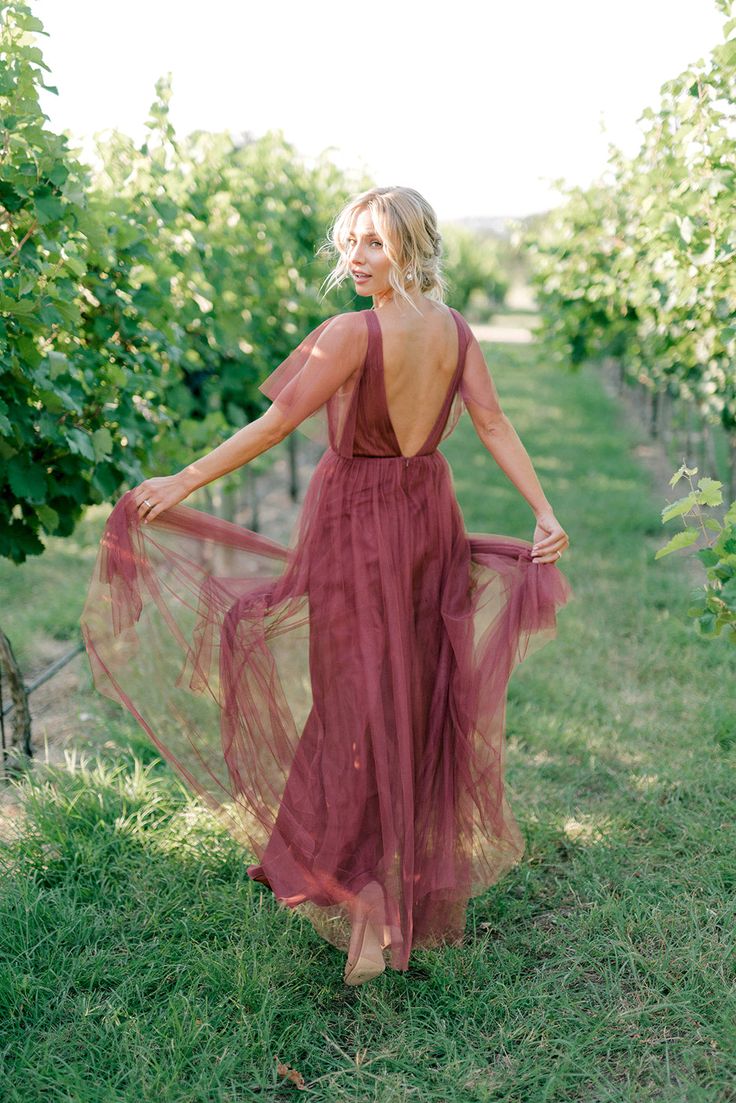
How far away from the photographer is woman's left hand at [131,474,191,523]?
8.15ft

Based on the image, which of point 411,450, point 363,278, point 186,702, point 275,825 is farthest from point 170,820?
point 363,278

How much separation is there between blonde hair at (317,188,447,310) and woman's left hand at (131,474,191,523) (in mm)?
A: 676

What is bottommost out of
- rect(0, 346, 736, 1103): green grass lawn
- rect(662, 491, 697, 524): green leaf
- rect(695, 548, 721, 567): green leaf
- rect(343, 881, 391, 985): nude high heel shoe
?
rect(0, 346, 736, 1103): green grass lawn

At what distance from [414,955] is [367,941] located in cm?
21

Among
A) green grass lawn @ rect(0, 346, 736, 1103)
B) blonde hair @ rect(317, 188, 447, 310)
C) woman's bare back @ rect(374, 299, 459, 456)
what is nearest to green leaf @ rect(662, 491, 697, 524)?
woman's bare back @ rect(374, 299, 459, 456)

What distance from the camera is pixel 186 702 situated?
3.05 m

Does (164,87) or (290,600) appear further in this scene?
(164,87)

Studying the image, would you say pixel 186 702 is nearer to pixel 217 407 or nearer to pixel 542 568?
pixel 542 568

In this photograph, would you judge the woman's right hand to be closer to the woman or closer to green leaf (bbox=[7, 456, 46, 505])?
the woman

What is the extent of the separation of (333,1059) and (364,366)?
160cm

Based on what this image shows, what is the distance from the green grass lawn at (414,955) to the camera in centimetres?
225

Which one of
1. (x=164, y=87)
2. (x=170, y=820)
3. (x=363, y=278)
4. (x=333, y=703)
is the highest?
(x=164, y=87)

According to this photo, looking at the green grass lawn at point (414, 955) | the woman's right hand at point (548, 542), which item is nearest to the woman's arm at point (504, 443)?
the woman's right hand at point (548, 542)

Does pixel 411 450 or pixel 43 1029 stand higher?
pixel 411 450
